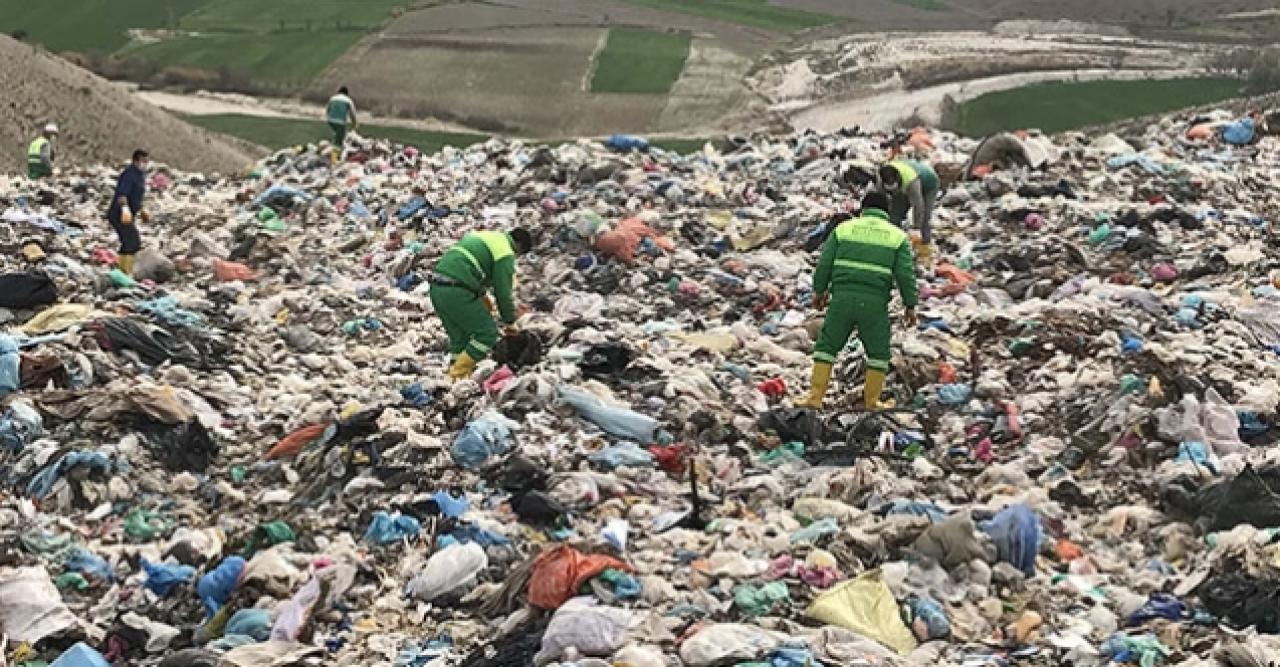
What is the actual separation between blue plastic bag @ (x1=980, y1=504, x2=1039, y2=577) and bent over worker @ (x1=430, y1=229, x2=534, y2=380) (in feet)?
13.2

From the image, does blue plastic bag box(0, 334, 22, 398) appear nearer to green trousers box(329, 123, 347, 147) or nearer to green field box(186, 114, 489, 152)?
green trousers box(329, 123, 347, 147)

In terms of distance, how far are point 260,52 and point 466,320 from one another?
129 feet

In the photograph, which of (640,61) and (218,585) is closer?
(218,585)

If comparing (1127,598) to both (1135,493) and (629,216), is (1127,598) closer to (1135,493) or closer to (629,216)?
(1135,493)

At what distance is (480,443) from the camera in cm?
694

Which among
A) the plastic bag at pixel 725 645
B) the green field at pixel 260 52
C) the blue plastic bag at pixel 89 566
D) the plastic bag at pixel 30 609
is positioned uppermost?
the plastic bag at pixel 725 645

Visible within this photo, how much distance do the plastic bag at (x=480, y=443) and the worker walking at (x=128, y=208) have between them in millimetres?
6504

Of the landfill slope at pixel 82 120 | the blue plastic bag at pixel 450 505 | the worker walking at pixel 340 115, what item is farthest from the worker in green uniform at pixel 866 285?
the landfill slope at pixel 82 120

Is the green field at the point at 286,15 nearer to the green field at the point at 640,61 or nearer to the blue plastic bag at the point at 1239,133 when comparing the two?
the green field at the point at 640,61

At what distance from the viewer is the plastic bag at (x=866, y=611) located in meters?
4.79

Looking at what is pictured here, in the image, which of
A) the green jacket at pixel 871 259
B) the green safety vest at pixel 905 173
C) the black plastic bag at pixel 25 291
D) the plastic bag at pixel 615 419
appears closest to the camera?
the plastic bag at pixel 615 419

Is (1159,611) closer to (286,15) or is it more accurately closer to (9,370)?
(9,370)

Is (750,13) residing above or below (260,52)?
above

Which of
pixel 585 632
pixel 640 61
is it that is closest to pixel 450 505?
pixel 585 632
